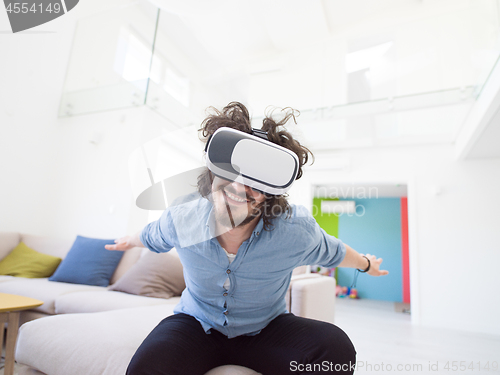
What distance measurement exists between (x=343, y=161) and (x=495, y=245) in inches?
75.4

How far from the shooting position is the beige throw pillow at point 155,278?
1811 mm

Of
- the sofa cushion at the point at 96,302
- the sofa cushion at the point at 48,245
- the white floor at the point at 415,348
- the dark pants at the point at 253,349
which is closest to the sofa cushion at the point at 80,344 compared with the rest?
the dark pants at the point at 253,349

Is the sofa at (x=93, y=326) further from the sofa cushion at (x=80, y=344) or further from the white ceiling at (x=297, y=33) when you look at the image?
the white ceiling at (x=297, y=33)

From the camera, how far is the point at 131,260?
221 centimetres

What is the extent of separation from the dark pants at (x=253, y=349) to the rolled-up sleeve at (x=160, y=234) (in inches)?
8.2

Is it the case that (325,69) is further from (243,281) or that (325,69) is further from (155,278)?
(243,281)

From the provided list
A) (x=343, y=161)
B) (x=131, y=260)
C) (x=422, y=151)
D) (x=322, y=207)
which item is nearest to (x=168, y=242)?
(x=131, y=260)

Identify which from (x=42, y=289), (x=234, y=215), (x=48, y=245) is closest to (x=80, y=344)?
(x=234, y=215)

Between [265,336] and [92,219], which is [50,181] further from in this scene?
[265,336]

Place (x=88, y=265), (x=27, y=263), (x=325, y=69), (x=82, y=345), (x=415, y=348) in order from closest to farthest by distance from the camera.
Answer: (x=82, y=345)
(x=88, y=265)
(x=27, y=263)
(x=415, y=348)
(x=325, y=69)

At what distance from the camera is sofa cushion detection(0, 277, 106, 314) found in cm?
166

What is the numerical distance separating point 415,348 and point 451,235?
1.67 metres

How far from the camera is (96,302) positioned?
1602 millimetres

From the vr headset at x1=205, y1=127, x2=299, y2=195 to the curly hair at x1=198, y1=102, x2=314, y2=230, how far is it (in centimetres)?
19
